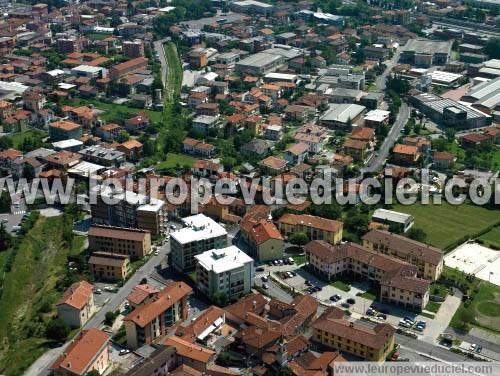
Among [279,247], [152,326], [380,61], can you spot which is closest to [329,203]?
[279,247]

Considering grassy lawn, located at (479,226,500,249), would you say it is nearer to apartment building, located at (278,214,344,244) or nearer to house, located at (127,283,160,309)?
apartment building, located at (278,214,344,244)

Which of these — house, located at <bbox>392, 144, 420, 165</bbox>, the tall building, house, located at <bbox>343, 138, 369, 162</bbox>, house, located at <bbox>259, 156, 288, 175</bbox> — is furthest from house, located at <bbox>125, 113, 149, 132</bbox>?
house, located at <bbox>392, 144, 420, 165</bbox>

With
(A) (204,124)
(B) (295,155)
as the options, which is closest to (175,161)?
(A) (204,124)

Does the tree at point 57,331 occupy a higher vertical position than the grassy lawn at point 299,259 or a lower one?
higher

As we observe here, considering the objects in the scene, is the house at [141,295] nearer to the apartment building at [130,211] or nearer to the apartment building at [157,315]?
the apartment building at [157,315]

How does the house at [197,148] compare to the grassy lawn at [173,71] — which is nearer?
the house at [197,148]

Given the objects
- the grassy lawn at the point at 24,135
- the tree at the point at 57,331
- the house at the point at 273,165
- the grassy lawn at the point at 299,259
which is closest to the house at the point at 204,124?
the house at the point at 273,165

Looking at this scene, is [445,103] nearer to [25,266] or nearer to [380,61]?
[380,61]
